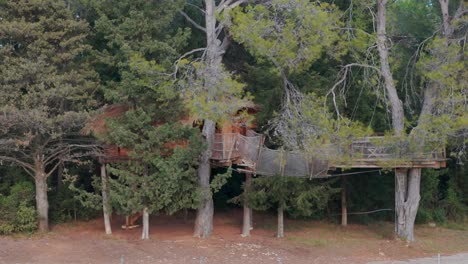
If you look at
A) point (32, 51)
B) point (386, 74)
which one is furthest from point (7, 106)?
point (386, 74)

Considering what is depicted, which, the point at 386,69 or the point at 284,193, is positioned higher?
the point at 386,69

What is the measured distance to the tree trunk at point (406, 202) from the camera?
73.9 feet

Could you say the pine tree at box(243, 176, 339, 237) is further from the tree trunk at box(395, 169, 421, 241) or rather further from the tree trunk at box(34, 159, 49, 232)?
the tree trunk at box(34, 159, 49, 232)

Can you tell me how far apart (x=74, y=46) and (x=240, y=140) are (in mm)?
7146

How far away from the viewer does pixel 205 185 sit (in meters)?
21.9

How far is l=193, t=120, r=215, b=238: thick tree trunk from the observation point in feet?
71.3

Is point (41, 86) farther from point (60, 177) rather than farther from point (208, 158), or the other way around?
point (208, 158)

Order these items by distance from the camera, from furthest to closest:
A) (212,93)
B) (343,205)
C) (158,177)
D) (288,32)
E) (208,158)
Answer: (343,205), (208,158), (158,177), (288,32), (212,93)

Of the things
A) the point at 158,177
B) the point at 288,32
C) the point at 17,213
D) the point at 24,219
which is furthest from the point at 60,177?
the point at 288,32

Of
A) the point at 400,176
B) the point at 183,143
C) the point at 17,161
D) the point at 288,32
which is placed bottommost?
the point at 400,176

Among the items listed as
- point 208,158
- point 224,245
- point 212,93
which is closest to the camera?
point 212,93

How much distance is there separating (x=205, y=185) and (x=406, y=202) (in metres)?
8.24

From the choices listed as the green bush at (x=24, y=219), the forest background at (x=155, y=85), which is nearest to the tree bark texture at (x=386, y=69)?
the forest background at (x=155, y=85)

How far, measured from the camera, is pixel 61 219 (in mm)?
23438
